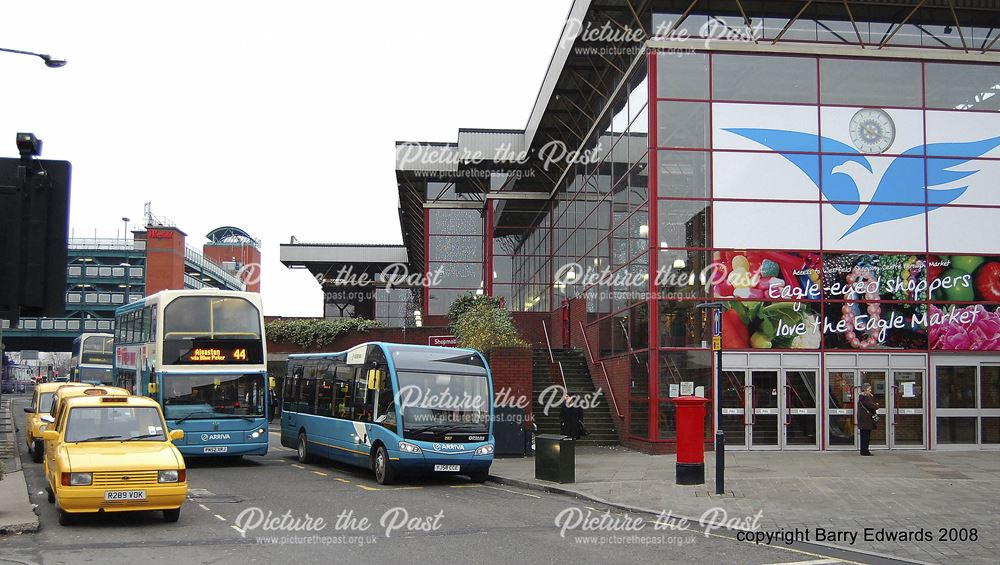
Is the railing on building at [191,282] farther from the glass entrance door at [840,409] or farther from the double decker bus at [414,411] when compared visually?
the glass entrance door at [840,409]

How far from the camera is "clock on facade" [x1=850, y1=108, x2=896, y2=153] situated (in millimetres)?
25453

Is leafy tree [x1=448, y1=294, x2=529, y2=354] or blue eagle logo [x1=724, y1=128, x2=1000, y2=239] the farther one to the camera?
leafy tree [x1=448, y1=294, x2=529, y2=354]

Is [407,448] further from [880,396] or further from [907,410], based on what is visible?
[907,410]

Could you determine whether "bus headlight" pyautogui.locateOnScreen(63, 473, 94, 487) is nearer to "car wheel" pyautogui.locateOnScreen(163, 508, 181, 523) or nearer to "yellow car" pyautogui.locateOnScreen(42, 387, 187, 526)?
"yellow car" pyautogui.locateOnScreen(42, 387, 187, 526)

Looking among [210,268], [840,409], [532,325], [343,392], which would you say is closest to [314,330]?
[532,325]

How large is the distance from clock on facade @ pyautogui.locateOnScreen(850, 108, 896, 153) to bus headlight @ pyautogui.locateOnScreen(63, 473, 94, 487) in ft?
67.2

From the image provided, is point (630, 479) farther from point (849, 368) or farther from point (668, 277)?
point (849, 368)

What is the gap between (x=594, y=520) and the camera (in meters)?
14.0

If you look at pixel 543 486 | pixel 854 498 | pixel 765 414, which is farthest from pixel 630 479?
pixel 765 414

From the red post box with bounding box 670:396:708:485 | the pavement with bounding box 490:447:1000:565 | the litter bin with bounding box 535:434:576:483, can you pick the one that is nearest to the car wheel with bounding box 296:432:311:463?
the pavement with bounding box 490:447:1000:565

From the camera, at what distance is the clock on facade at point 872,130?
83.5ft

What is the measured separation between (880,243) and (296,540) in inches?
734

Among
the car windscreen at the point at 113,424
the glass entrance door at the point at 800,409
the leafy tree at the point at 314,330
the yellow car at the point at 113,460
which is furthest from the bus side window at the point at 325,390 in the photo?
the leafy tree at the point at 314,330

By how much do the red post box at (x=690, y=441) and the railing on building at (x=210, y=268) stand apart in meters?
84.1
